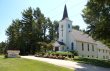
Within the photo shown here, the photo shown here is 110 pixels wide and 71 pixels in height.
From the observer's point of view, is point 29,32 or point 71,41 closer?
point 71,41

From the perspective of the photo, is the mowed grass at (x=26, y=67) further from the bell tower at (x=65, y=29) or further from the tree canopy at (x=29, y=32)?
the tree canopy at (x=29, y=32)

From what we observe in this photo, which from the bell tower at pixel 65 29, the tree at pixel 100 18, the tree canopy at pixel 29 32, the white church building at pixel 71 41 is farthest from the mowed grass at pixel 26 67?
the tree canopy at pixel 29 32

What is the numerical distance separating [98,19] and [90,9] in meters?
2.47

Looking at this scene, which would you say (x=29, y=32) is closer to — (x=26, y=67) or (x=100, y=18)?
(x=100, y=18)

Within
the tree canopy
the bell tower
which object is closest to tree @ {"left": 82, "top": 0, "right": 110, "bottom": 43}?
the bell tower

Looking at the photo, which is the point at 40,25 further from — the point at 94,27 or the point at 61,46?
the point at 94,27

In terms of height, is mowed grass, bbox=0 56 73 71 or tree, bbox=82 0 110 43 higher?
tree, bbox=82 0 110 43

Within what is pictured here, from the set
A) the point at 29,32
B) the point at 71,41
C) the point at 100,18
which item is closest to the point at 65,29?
the point at 71,41

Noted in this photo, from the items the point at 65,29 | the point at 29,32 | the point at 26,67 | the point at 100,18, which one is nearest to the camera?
the point at 26,67

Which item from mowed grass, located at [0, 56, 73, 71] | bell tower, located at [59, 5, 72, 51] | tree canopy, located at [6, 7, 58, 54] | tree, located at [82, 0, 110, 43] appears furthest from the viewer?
tree canopy, located at [6, 7, 58, 54]

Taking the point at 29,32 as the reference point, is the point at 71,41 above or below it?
below

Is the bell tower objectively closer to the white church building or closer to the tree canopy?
the white church building

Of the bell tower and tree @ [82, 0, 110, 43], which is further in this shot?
the bell tower

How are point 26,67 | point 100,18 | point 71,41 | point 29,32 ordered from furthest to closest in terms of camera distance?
point 29,32, point 71,41, point 100,18, point 26,67
